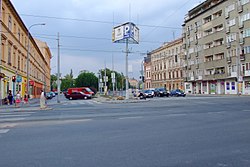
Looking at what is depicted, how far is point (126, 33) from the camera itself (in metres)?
37.7

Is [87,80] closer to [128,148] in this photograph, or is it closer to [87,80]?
[87,80]

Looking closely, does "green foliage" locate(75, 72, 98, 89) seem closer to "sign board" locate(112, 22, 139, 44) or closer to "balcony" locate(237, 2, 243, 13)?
"balcony" locate(237, 2, 243, 13)

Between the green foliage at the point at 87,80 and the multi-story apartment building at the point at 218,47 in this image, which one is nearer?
the multi-story apartment building at the point at 218,47

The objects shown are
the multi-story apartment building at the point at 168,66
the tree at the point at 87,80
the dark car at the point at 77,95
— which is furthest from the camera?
the tree at the point at 87,80

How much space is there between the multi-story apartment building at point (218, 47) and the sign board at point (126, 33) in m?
23.0

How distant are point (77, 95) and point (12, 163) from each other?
42691 millimetres

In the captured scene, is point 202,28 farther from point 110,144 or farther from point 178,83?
point 110,144

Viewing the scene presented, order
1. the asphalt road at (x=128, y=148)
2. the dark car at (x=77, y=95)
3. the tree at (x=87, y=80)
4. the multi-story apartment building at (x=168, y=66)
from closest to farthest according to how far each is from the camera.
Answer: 1. the asphalt road at (x=128, y=148)
2. the dark car at (x=77, y=95)
3. the multi-story apartment building at (x=168, y=66)
4. the tree at (x=87, y=80)

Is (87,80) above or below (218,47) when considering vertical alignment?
below

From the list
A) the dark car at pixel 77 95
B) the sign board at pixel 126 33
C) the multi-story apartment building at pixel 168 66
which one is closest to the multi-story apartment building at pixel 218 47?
the multi-story apartment building at pixel 168 66

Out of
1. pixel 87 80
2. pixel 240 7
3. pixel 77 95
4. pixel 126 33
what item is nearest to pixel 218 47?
pixel 240 7

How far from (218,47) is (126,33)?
29088 mm

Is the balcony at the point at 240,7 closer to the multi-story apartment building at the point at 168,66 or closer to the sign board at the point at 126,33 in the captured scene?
the multi-story apartment building at the point at 168,66

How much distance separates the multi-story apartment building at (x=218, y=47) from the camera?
166 feet
